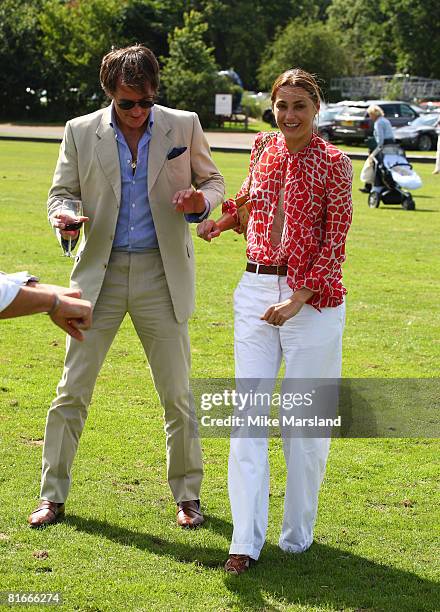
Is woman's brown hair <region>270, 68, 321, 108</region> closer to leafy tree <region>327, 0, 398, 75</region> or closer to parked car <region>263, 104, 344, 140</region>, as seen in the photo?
parked car <region>263, 104, 344, 140</region>

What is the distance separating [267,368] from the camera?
5277 millimetres

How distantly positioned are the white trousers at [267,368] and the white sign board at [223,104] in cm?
4803

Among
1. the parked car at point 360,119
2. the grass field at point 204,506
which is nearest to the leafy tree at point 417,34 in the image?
the parked car at point 360,119

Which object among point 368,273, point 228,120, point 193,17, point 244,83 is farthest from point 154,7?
point 368,273

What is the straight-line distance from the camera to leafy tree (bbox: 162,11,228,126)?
56531 millimetres

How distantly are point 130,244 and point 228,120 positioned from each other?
54.1 meters

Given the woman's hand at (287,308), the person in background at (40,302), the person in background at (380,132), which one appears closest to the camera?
the person in background at (40,302)

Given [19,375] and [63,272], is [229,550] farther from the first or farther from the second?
[63,272]

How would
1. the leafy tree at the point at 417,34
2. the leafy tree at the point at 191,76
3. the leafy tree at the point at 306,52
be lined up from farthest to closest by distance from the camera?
the leafy tree at the point at 417,34 → the leafy tree at the point at 306,52 → the leafy tree at the point at 191,76

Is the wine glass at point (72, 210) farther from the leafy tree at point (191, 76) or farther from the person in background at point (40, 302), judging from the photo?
the leafy tree at point (191, 76)

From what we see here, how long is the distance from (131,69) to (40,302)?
184 cm

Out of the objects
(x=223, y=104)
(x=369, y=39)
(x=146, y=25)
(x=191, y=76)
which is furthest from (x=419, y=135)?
(x=369, y=39)

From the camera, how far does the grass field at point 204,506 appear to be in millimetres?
5070
